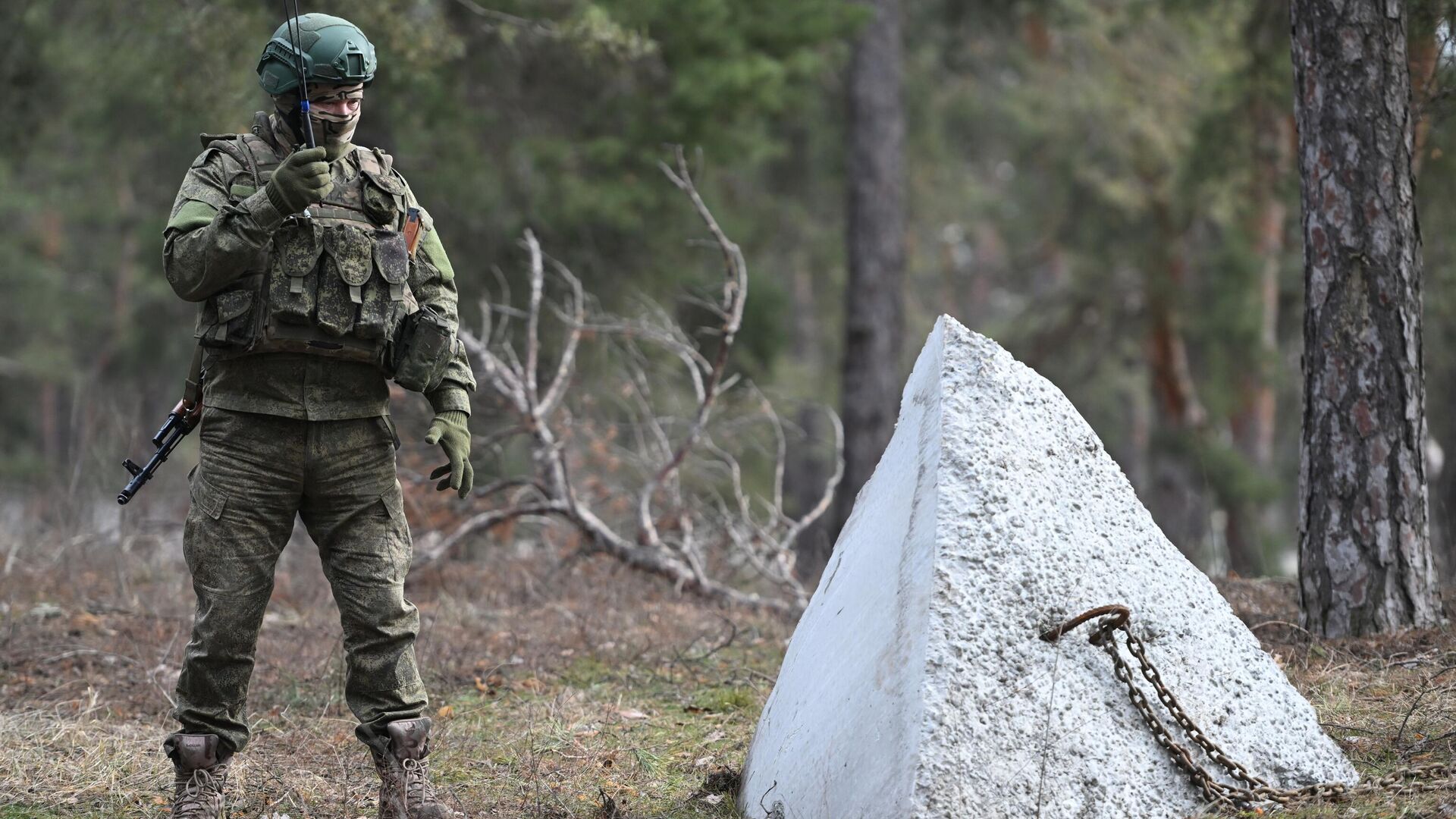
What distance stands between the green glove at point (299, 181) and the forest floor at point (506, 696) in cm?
182

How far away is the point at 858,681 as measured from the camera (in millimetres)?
3332

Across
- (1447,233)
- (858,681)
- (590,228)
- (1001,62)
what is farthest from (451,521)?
(1001,62)

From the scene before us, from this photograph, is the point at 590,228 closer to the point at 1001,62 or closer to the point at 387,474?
the point at 387,474

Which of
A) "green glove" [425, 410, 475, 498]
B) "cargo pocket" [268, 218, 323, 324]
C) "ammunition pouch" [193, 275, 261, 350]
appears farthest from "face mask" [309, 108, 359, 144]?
"green glove" [425, 410, 475, 498]

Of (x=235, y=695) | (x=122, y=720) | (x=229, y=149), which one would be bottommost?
(x=122, y=720)

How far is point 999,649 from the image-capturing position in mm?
3168

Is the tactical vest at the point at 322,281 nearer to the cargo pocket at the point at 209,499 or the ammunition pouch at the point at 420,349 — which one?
the ammunition pouch at the point at 420,349

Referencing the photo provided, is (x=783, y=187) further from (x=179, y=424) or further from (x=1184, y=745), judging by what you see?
(x=1184, y=745)

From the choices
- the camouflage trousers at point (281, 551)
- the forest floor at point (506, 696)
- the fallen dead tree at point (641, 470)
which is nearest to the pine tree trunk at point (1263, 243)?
the fallen dead tree at point (641, 470)

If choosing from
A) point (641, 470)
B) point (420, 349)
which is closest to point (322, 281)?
point (420, 349)

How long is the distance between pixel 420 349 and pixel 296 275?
39 centimetres

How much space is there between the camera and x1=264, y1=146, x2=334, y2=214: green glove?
3.33 m

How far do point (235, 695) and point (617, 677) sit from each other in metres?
2.28

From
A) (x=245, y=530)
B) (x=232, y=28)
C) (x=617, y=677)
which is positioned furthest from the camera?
(x=232, y=28)
